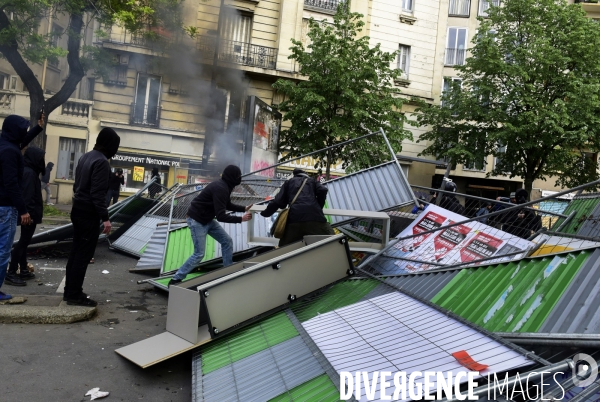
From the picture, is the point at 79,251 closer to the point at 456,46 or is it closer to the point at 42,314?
the point at 42,314

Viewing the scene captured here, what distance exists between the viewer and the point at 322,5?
2458cm

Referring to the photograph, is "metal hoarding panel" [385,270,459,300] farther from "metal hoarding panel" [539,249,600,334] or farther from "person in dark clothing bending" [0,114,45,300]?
"person in dark clothing bending" [0,114,45,300]

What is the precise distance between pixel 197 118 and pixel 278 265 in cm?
1886

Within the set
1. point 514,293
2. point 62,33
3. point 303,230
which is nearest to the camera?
point 514,293

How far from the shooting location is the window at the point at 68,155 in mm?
22969

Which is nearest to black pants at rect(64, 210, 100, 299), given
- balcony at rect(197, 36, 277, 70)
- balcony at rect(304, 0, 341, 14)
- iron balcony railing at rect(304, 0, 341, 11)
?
balcony at rect(197, 36, 277, 70)

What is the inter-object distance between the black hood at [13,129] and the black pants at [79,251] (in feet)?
3.11

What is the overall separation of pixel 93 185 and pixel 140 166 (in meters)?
19.0

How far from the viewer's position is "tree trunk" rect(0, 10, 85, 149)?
16000 millimetres

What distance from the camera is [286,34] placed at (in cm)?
2380

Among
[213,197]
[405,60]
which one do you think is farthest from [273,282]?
[405,60]

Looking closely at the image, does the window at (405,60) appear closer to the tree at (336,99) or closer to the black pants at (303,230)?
the tree at (336,99)

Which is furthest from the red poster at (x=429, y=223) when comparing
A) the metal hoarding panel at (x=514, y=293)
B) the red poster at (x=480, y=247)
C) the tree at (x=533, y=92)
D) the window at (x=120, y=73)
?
the window at (x=120, y=73)

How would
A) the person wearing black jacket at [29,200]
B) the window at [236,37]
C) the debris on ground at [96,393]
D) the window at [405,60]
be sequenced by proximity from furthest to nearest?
the window at [405,60]
the window at [236,37]
the person wearing black jacket at [29,200]
the debris on ground at [96,393]
